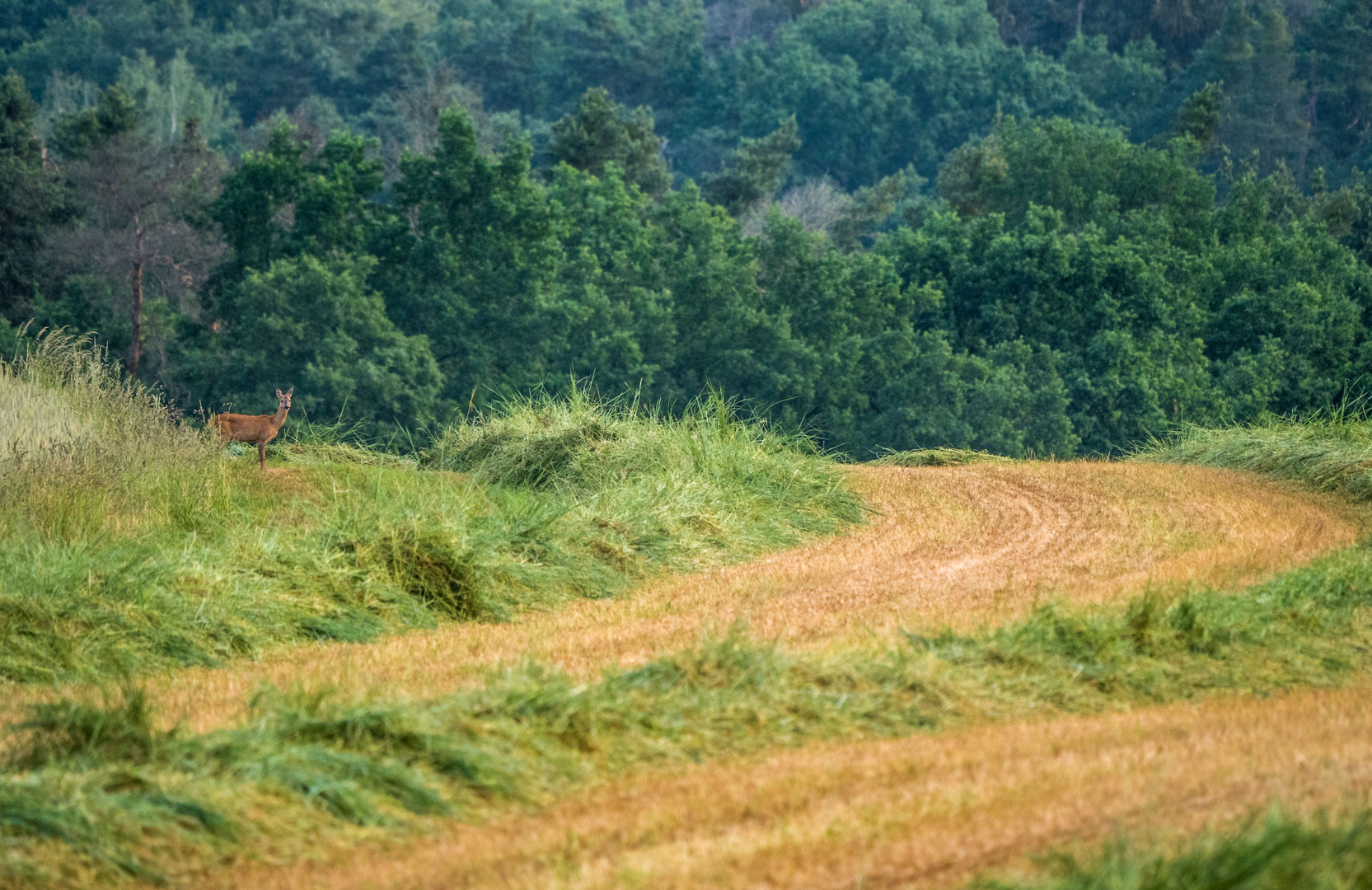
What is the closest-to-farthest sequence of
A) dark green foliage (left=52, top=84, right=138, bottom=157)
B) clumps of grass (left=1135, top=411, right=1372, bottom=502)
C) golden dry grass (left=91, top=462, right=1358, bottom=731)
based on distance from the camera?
golden dry grass (left=91, top=462, right=1358, bottom=731), clumps of grass (left=1135, top=411, right=1372, bottom=502), dark green foliage (left=52, top=84, right=138, bottom=157)

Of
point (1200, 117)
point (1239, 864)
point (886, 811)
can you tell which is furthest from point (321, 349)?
point (1200, 117)

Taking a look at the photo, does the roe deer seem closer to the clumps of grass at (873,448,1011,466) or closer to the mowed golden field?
the mowed golden field

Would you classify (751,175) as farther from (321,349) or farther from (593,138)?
(321,349)

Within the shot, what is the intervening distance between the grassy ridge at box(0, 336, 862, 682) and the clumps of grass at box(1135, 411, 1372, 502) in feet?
17.0

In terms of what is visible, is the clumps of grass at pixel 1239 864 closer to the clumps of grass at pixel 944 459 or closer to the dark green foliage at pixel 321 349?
the clumps of grass at pixel 944 459

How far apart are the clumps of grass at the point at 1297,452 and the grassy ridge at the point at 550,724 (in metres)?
8.02

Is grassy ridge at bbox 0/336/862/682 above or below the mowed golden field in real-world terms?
below

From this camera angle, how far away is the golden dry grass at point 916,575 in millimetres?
7867

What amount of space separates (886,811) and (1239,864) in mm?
1255

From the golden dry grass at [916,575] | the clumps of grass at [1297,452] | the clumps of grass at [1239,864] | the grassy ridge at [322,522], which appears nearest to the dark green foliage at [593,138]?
the clumps of grass at [1297,452]

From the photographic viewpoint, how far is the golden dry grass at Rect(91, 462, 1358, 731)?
7.87m

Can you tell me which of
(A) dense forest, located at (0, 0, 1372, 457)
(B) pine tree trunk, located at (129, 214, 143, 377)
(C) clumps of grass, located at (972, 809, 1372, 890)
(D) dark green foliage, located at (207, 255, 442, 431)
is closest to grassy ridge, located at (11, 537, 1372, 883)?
(C) clumps of grass, located at (972, 809, 1372, 890)

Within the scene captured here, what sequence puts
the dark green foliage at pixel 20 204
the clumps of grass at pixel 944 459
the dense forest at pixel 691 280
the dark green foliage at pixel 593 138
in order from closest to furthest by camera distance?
the clumps of grass at pixel 944 459 < the dense forest at pixel 691 280 < the dark green foliage at pixel 20 204 < the dark green foliage at pixel 593 138

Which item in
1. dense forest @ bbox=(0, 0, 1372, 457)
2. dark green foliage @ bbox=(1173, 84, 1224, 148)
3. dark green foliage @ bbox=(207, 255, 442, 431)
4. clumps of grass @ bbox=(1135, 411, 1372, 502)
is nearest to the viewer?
clumps of grass @ bbox=(1135, 411, 1372, 502)
